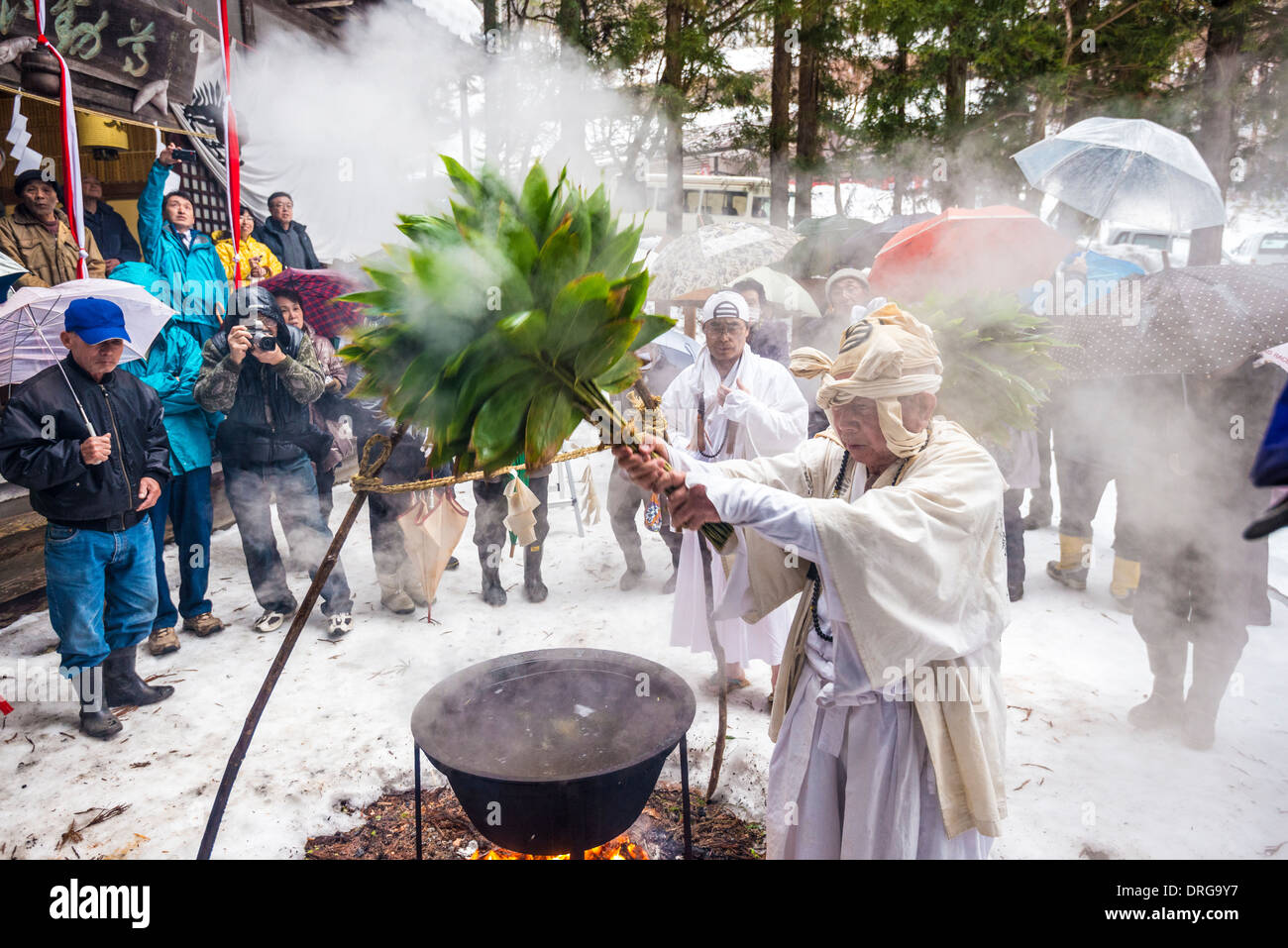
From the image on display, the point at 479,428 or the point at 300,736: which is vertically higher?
the point at 479,428

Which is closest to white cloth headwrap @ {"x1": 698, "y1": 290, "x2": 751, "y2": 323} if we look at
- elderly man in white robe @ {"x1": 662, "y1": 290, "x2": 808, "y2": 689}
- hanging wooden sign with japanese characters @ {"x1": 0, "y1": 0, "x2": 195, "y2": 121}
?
elderly man in white robe @ {"x1": 662, "y1": 290, "x2": 808, "y2": 689}

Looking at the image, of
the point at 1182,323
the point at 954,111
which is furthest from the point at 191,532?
the point at 954,111

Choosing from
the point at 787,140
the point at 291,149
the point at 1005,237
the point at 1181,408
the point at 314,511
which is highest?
the point at 787,140

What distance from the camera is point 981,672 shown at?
2115mm

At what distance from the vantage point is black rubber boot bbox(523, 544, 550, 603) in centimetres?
589

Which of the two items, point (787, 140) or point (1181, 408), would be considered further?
point (787, 140)

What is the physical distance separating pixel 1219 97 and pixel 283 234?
34.5 feet

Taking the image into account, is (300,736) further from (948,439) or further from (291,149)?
(291,149)

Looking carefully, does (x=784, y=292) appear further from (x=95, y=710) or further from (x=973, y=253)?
(x=95, y=710)

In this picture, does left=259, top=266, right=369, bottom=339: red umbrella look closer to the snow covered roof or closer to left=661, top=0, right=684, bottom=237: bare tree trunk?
the snow covered roof

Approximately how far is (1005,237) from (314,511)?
5.35 metres

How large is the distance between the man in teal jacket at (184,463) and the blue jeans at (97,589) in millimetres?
800

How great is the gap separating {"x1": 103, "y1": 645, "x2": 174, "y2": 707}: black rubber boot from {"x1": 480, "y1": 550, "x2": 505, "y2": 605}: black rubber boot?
2265mm
